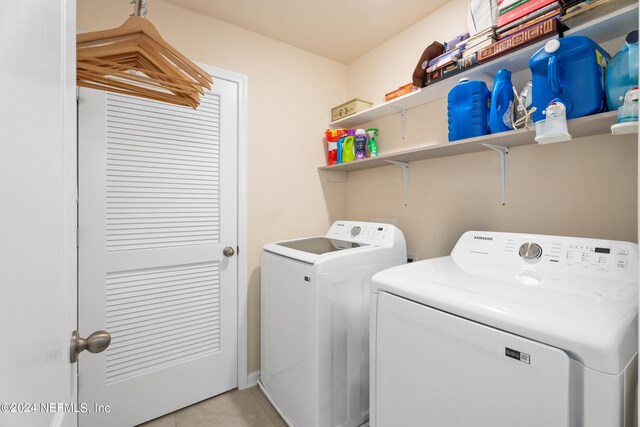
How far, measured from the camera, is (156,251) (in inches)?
72.4

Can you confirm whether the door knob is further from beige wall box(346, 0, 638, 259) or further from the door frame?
beige wall box(346, 0, 638, 259)

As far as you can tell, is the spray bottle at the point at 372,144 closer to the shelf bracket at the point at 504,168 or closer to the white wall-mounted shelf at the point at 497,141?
the white wall-mounted shelf at the point at 497,141

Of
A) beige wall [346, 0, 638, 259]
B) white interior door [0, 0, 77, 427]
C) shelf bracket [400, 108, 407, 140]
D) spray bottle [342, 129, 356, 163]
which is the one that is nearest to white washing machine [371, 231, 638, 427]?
beige wall [346, 0, 638, 259]

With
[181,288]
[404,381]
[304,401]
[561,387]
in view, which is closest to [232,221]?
[181,288]

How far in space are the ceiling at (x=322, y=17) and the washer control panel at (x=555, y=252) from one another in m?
1.54

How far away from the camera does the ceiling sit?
189 cm

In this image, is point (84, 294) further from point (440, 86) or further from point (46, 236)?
point (440, 86)

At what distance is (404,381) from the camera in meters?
1.07

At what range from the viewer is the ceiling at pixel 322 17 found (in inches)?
74.4

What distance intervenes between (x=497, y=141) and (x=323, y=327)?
50.4 inches

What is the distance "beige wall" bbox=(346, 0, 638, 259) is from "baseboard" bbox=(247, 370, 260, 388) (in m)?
1.47

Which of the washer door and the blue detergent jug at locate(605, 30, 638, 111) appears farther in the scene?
the blue detergent jug at locate(605, 30, 638, 111)

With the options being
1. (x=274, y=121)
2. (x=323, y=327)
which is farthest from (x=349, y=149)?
(x=323, y=327)

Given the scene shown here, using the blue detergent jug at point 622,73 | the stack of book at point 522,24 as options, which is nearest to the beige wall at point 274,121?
the stack of book at point 522,24
